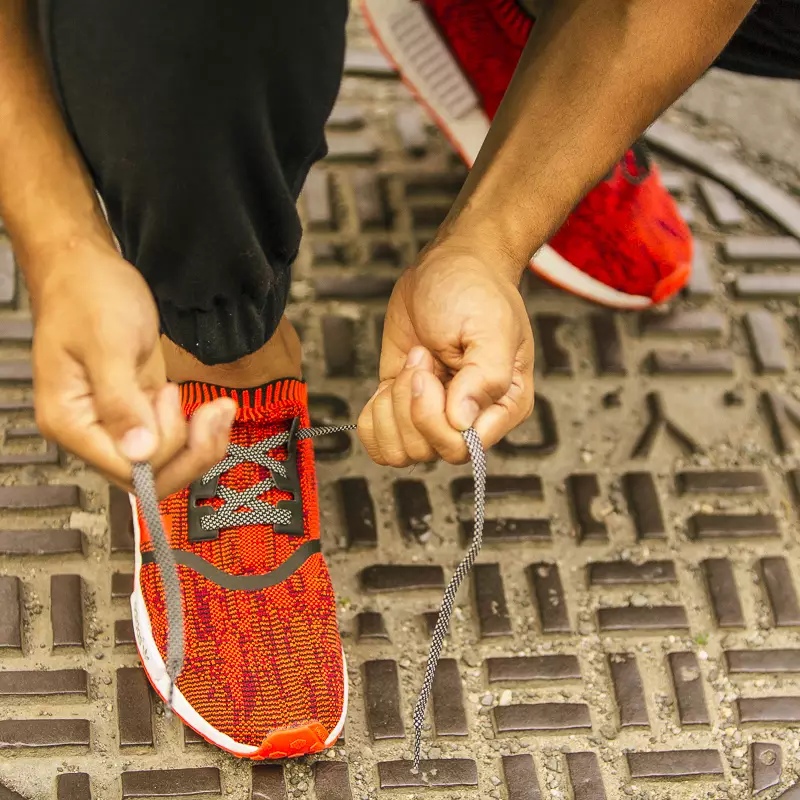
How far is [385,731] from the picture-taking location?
113cm

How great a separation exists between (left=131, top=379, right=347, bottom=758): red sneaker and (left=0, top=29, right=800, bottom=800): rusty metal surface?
0.07 meters

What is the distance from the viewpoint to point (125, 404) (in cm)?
74

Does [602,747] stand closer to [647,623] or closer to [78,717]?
[647,623]

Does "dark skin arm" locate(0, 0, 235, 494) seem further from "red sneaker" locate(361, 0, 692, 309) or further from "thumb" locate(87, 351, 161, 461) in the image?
"red sneaker" locate(361, 0, 692, 309)

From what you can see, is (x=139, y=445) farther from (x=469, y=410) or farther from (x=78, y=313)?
(x=469, y=410)

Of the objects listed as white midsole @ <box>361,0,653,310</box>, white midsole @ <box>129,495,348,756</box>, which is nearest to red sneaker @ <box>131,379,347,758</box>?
white midsole @ <box>129,495,348,756</box>

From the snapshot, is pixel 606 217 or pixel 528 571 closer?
pixel 528 571

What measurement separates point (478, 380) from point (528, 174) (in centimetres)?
27

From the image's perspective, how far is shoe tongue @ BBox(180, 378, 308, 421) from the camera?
113 centimetres

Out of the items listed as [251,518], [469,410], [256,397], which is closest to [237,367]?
[256,397]

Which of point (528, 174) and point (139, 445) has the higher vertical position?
point (528, 174)

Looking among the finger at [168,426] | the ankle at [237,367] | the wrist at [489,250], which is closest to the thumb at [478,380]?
the wrist at [489,250]

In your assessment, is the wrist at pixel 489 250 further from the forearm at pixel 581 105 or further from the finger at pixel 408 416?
the finger at pixel 408 416

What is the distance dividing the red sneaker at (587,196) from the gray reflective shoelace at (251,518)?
555 millimetres
